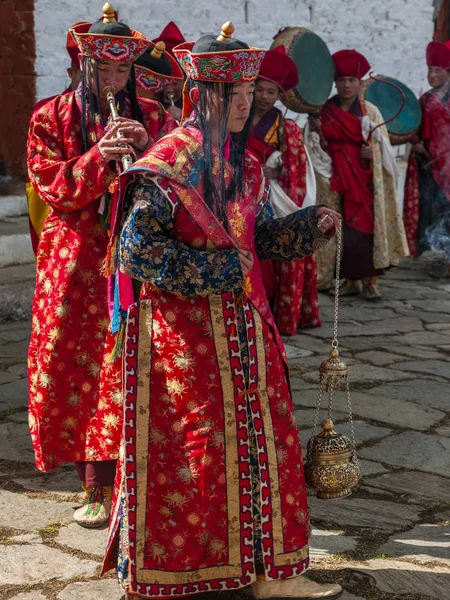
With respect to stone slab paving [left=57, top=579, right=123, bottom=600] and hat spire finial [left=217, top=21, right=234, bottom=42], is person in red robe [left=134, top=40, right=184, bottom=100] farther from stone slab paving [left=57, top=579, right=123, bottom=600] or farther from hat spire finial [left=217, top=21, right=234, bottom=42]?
stone slab paving [left=57, top=579, right=123, bottom=600]

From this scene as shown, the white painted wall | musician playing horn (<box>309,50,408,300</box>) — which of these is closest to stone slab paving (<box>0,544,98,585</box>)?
musician playing horn (<box>309,50,408,300</box>)

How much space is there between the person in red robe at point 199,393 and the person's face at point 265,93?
3.86 metres

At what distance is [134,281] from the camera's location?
3289mm

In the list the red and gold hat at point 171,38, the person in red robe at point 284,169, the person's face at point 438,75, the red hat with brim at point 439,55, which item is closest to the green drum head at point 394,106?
the person's face at point 438,75

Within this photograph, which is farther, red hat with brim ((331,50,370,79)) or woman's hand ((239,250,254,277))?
red hat with brim ((331,50,370,79))

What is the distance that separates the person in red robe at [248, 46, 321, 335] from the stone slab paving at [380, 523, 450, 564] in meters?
3.48

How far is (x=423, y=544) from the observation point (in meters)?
3.73

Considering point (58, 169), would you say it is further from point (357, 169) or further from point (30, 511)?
point (357, 169)

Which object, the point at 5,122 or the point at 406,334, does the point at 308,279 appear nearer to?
the point at 406,334

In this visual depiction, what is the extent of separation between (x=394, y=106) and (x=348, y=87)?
3.40 ft

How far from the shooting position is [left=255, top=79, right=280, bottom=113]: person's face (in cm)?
690

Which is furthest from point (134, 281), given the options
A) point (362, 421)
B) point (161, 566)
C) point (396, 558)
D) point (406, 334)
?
point (406, 334)

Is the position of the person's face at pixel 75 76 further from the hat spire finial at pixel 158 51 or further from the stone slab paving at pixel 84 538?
the stone slab paving at pixel 84 538

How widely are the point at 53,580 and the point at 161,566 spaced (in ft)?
1.76
